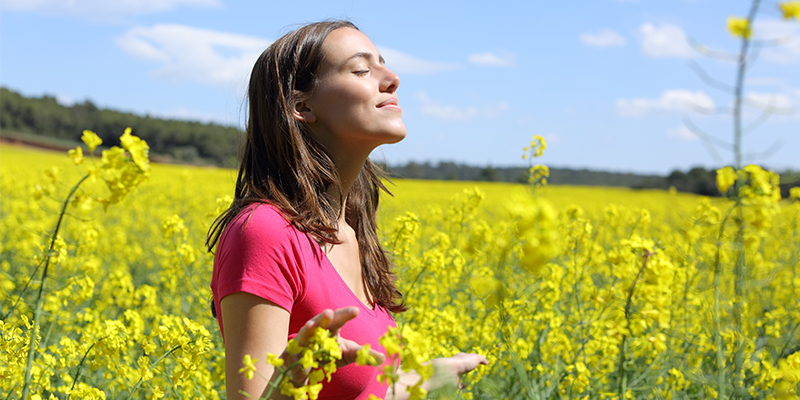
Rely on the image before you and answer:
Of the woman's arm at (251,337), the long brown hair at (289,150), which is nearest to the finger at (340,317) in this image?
the woman's arm at (251,337)

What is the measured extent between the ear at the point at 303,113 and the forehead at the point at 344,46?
5.6 inches

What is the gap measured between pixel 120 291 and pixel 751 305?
11.8ft

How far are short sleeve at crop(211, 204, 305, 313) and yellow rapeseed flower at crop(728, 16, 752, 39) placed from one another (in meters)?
0.98

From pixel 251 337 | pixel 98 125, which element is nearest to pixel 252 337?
pixel 251 337

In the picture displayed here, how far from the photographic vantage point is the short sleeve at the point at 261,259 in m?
1.22

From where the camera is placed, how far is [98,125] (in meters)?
43.3

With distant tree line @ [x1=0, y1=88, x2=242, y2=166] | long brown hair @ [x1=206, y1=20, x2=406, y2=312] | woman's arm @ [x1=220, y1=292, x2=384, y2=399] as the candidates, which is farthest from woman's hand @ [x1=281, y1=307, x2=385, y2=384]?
distant tree line @ [x1=0, y1=88, x2=242, y2=166]

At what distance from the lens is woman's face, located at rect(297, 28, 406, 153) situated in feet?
5.08

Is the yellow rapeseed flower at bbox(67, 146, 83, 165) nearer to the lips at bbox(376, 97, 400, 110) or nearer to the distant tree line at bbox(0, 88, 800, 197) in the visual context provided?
the lips at bbox(376, 97, 400, 110)

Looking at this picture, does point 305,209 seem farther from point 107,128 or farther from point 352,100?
point 107,128

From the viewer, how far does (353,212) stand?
6.50ft

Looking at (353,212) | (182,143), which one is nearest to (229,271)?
(353,212)

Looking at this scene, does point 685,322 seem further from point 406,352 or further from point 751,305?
point 406,352

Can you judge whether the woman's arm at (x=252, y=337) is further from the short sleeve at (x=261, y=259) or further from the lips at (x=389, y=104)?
the lips at (x=389, y=104)
